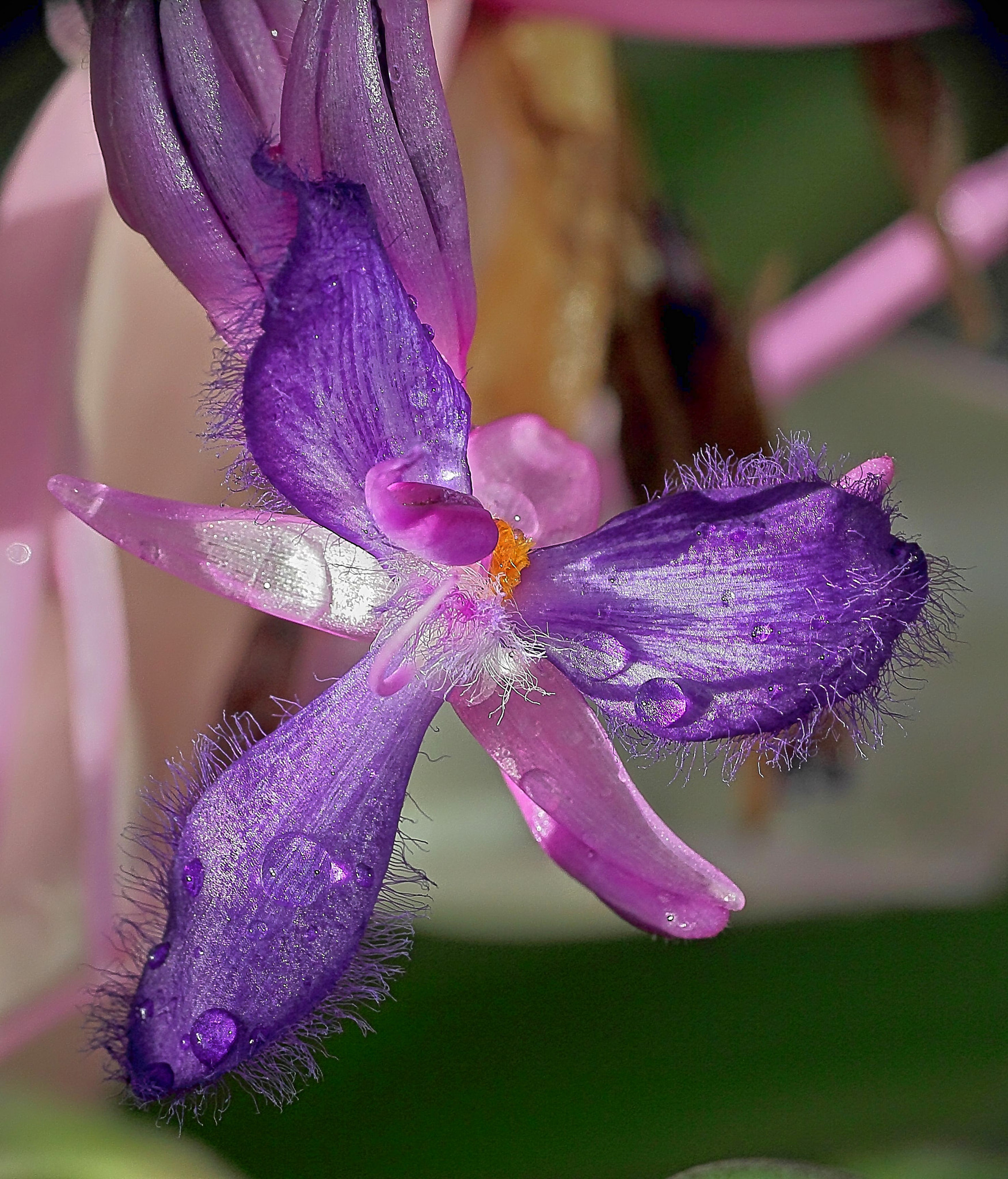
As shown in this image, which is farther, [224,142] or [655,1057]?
[655,1057]

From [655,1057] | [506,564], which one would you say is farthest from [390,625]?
[655,1057]

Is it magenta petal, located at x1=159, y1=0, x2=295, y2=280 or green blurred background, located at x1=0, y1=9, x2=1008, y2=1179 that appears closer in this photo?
magenta petal, located at x1=159, y1=0, x2=295, y2=280

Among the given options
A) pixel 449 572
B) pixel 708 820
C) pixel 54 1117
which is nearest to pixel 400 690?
pixel 449 572

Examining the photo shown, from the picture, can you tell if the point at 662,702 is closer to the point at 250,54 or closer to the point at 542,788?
the point at 542,788

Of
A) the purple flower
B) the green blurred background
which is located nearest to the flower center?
the purple flower

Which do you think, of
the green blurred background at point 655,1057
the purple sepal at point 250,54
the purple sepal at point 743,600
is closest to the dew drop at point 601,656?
the purple sepal at point 743,600

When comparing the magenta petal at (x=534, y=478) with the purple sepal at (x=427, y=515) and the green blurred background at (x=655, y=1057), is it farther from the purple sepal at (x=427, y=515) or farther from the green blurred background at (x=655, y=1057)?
the green blurred background at (x=655, y=1057)

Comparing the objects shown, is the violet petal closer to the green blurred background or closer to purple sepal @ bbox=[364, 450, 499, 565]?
purple sepal @ bbox=[364, 450, 499, 565]
